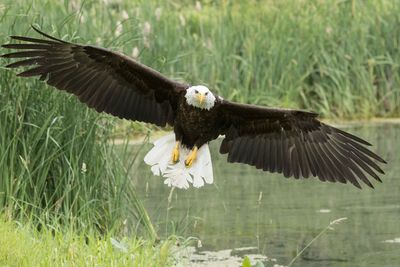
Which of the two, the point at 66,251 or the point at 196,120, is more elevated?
the point at 196,120

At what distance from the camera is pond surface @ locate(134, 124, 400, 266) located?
324 inches

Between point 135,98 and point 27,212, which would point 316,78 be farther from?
A: point 27,212

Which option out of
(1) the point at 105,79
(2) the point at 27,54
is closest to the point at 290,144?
(1) the point at 105,79

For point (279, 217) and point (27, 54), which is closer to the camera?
point (27, 54)

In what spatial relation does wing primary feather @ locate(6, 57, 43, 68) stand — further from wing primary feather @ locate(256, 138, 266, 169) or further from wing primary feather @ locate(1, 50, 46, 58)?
wing primary feather @ locate(256, 138, 266, 169)

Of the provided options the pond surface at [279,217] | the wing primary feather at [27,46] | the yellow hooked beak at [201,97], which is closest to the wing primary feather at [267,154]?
the pond surface at [279,217]

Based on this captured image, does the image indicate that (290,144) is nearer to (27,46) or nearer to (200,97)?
(200,97)

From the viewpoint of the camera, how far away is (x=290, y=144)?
27.1ft

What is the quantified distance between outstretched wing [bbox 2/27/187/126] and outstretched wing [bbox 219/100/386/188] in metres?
0.42

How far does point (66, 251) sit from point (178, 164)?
1794 millimetres

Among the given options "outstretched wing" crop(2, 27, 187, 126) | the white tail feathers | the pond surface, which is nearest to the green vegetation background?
the pond surface

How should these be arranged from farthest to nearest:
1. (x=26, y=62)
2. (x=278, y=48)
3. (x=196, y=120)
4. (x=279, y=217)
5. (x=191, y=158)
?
(x=278, y=48) → (x=279, y=217) → (x=191, y=158) → (x=196, y=120) → (x=26, y=62)

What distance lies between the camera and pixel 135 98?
27.1ft

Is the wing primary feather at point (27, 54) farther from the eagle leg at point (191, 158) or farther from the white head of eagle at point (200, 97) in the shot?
the eagle leg at point (191, 158)
